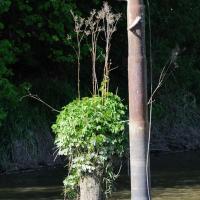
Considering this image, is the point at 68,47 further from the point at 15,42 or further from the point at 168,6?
the point at 168,6

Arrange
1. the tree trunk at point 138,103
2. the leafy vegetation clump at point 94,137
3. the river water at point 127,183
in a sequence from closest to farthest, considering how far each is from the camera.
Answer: the tree trunk at point 138,103
the leafy vegetation clump at point 94,137
the river water at point 127,183

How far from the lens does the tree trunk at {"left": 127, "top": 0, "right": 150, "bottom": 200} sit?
→ 5.34 m

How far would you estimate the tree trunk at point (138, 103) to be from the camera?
17.5 ft

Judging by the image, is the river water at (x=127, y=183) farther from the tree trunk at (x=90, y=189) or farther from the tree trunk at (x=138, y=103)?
the tree trunk at (x=138, y=103)

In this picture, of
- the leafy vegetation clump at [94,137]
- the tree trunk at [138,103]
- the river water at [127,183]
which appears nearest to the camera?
the tree trunk at [138,103]

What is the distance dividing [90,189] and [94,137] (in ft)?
2.02

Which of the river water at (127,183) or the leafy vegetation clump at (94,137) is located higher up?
the leafy vegetation clump at (94,137)

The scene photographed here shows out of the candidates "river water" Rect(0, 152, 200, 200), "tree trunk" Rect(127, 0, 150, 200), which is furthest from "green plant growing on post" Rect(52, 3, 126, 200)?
"river water" Rect(0, 152, 200, 200)

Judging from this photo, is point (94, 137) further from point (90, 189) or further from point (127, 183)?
point (127, 183)

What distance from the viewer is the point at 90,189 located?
8086 millimetres

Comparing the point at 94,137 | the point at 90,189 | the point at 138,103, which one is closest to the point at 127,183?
the point at 90,189

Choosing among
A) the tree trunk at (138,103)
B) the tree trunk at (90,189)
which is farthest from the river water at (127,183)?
the tree trunk at (138,103)

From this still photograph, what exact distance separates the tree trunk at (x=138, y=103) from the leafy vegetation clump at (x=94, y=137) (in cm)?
258

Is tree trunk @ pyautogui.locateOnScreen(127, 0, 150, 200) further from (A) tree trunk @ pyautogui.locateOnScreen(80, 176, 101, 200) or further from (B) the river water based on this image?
(B) the river water
